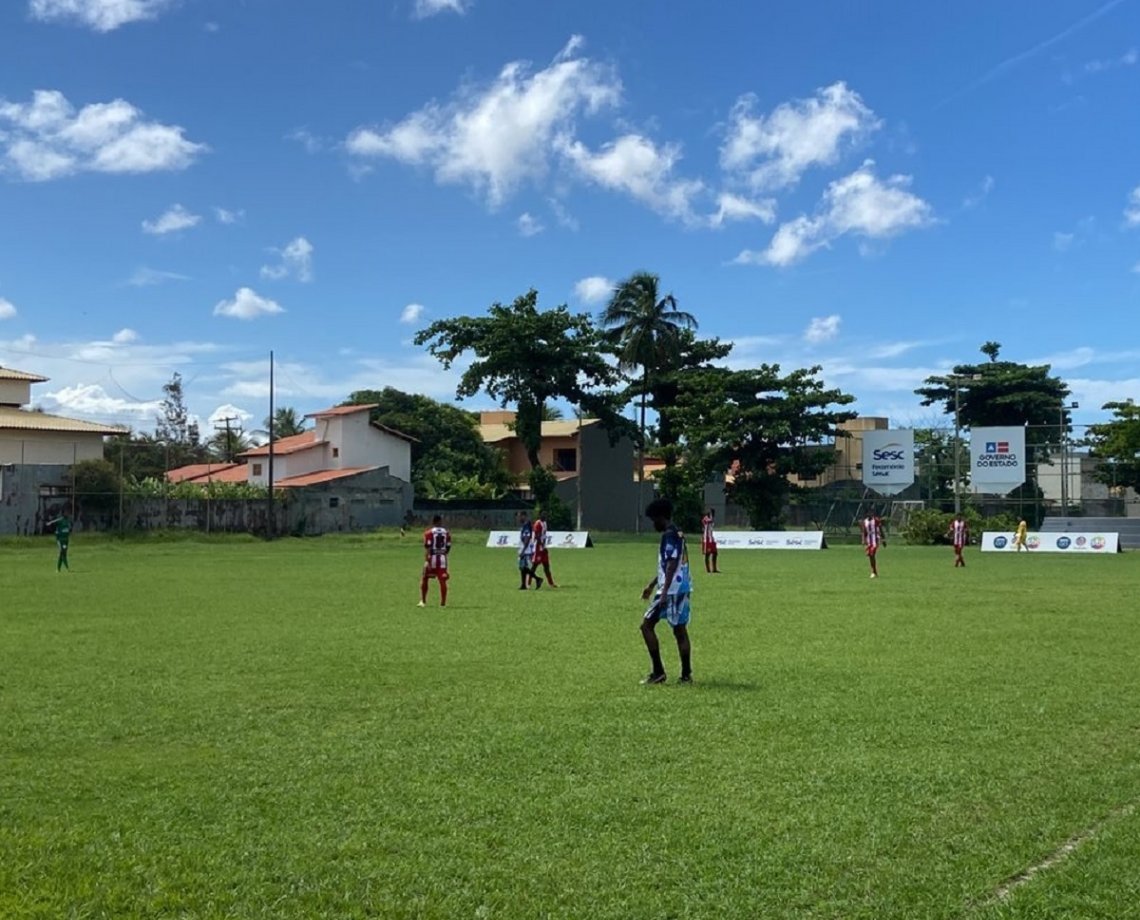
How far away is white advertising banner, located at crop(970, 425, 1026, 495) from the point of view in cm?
5575

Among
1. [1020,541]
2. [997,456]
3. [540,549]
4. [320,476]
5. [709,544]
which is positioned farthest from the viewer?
[320,476]

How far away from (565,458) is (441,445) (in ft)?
27.5

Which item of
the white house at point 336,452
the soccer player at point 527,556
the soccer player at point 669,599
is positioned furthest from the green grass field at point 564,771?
the white house at point 336,452

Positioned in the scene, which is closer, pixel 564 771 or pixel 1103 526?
pixel 564 771

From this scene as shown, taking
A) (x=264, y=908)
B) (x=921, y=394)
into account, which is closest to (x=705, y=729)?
(x=264, y=908)

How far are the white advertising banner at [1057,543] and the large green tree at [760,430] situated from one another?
Answer: 12.9 metres

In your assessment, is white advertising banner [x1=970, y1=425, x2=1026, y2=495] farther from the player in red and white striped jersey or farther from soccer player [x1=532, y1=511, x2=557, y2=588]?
the player in red and white striped jersey

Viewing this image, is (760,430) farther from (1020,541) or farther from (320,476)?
(320,476)

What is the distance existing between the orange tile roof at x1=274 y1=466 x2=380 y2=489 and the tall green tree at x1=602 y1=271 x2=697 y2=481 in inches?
618

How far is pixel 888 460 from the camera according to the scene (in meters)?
59.6

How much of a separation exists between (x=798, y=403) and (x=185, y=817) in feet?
180

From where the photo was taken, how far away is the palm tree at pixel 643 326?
65062mm

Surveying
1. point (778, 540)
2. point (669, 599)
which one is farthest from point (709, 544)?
point (669, 599)

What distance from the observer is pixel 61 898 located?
537 centimetres
